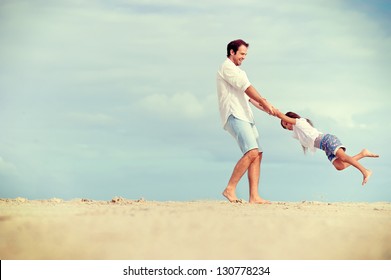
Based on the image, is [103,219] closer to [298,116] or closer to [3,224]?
[3,224]

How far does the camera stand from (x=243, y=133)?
765 cm

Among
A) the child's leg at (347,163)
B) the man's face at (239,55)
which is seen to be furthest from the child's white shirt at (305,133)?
the man's face at (239,55)

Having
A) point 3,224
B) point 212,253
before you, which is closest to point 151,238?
point 212,253

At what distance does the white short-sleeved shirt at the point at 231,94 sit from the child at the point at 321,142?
1.27 feet

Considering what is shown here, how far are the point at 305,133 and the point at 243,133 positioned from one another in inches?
29.7

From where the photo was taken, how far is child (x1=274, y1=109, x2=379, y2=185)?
24.9 feet

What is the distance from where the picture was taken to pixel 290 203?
8.34 metres

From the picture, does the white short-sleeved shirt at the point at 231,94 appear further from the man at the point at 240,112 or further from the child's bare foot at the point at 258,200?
the child's bare foot at the point at 258,200

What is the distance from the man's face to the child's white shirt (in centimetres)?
100

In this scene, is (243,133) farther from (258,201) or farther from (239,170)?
(258,201)

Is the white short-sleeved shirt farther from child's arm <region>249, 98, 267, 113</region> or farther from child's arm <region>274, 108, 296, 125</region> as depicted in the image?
child's arm <region>274, 108, 296, 125</region>

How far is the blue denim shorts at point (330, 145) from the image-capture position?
759 cm

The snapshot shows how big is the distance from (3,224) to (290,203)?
12.2 feet

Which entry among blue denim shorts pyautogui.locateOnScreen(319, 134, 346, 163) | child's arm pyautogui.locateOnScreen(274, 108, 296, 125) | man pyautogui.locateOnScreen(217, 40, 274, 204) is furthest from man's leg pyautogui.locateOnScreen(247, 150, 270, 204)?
blue denim shorts pyautogui.locateOnScreen(319, 134, 346, 163)
